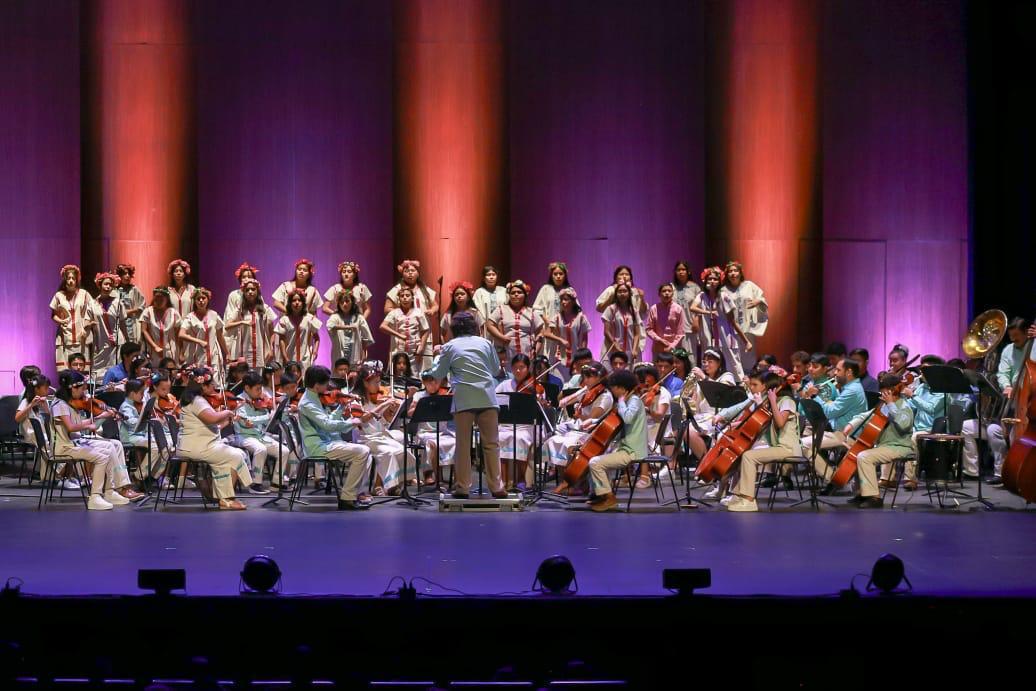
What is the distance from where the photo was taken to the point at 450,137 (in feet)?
46.8

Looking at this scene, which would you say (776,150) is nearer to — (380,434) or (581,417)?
(581,417)

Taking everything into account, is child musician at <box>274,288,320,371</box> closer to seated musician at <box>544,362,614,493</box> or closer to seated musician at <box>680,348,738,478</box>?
seated musician at <box>544,362,614,493</box>

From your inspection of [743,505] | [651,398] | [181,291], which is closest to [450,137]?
[181,291]

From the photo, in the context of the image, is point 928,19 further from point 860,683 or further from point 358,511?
point 860,683

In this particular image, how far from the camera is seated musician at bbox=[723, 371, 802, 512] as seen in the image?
28.8 ft

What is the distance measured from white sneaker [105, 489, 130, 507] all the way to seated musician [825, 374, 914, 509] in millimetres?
5469

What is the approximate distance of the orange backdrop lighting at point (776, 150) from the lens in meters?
14.2

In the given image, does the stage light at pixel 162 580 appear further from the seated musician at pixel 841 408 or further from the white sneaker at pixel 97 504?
the seated musician at pixel 841 408

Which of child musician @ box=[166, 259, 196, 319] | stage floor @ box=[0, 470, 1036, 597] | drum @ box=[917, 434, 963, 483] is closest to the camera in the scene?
stage floor @ box=[0, 470, 1036, 597]

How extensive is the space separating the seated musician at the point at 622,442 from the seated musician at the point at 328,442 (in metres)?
1.70

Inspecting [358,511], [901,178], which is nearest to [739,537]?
[358,511]

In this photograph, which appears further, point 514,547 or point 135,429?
point 135,429

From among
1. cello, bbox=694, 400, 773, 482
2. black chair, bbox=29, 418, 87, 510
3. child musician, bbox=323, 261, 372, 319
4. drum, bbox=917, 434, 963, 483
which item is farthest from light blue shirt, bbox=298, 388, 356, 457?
drum, bbox=917, 434, 963, 483

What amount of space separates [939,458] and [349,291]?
606 cm
